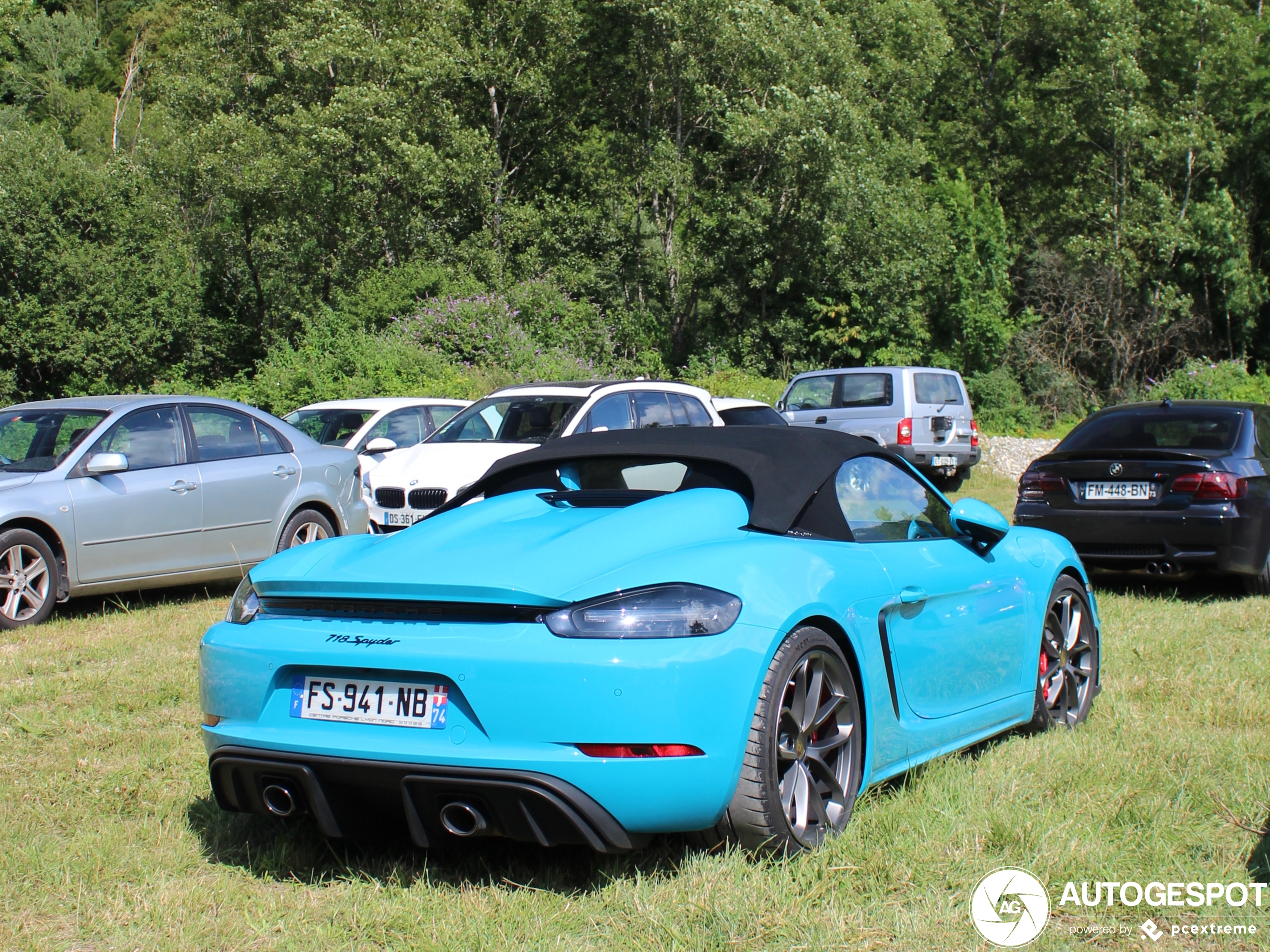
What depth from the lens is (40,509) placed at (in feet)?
26.0

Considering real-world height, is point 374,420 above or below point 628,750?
below

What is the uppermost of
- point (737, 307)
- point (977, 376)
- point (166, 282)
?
point (166, 282)

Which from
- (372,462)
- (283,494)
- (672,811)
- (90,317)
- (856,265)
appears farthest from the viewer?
(856,265)

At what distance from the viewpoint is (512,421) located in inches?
458

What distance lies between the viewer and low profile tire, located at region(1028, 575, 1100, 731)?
5.17m

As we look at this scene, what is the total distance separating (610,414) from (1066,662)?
6624 mm

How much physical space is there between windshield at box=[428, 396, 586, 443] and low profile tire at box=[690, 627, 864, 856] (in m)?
7.56

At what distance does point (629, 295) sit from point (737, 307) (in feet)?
11.3

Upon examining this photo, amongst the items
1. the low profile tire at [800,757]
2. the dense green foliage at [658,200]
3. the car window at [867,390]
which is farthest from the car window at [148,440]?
the dense green foliage at [658,200]

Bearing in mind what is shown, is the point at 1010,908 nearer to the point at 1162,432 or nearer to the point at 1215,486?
the point at 1215,486

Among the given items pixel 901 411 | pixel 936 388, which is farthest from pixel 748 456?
pixel 936 388

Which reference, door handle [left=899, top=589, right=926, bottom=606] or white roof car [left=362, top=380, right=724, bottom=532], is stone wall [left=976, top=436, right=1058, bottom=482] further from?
door handle [left=899, top=589, right=926, bottom=606]

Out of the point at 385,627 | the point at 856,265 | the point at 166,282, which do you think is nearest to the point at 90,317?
the point at 166,282

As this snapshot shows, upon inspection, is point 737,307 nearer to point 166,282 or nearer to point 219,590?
point 166,282
